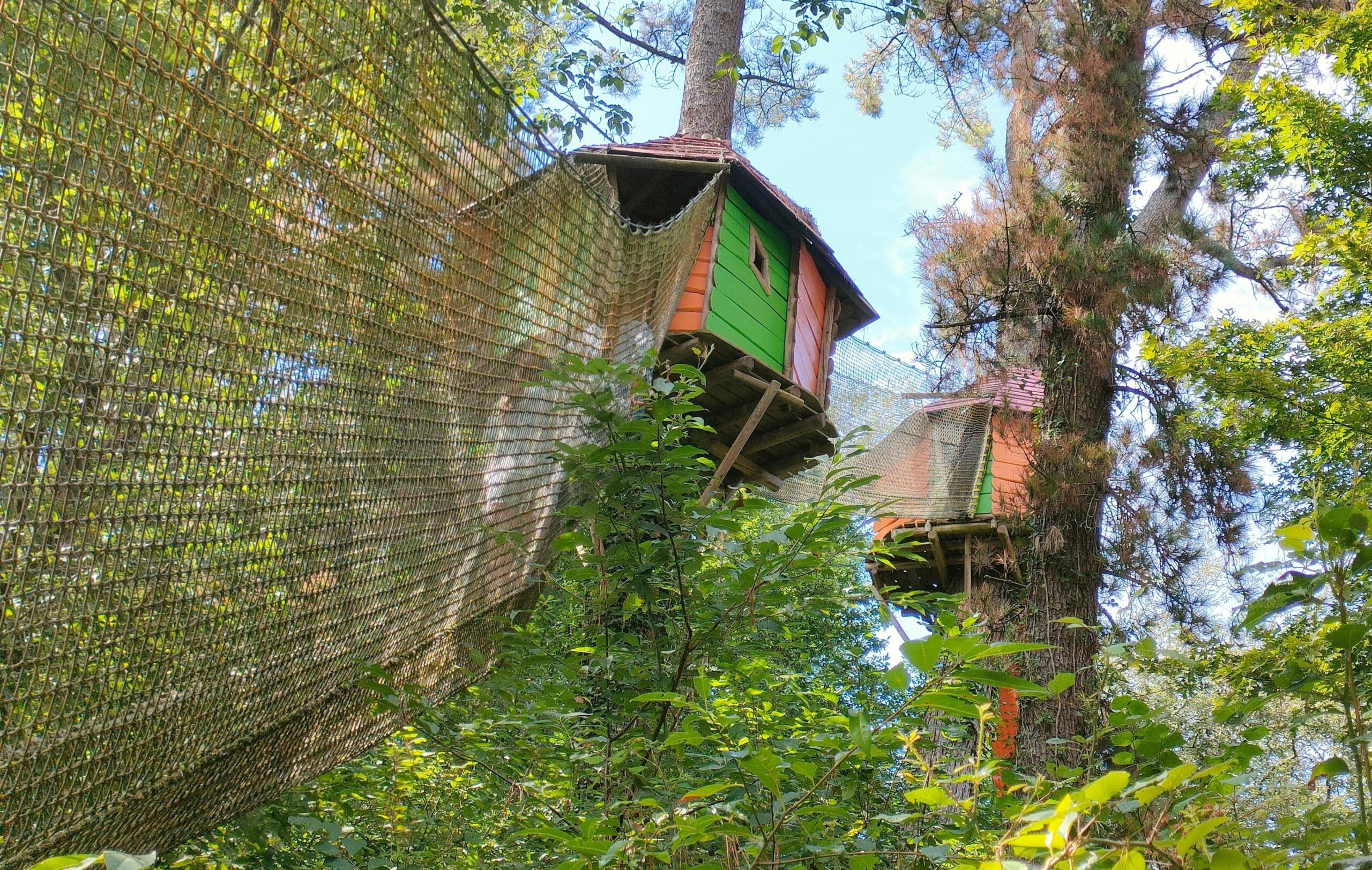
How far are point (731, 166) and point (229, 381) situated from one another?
13.3 feet

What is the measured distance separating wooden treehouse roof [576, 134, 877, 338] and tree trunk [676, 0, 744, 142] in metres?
1.01

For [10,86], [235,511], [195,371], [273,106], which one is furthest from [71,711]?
[273,106]

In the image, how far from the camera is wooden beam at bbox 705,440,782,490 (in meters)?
6.20

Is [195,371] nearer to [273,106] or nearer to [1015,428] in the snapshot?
[273,106]

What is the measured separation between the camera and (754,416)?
5.35 m

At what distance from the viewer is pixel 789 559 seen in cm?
193

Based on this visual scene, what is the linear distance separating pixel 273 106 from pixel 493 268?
2.74 ft

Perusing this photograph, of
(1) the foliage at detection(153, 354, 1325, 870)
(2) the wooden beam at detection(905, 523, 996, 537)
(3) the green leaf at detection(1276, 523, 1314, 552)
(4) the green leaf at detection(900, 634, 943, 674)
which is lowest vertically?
(1) the foliage at detection(153, 354, 1325, 870)

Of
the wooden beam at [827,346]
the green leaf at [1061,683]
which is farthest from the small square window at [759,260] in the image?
the green leaf at [1061,683]

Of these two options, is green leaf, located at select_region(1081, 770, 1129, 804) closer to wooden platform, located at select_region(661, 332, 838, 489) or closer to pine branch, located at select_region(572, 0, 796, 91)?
wooden platform, located at select_region(661, 332, 838, 489)

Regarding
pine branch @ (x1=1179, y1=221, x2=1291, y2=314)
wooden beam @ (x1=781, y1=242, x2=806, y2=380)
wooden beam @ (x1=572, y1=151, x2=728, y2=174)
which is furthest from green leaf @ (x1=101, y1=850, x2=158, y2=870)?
pine branch @ (x1=1179, y1=221, x2=1291, y2=314)

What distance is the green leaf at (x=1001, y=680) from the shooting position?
112 cm

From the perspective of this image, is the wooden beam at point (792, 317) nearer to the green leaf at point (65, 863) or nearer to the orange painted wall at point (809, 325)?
the orange painted wall at point (809, 325)

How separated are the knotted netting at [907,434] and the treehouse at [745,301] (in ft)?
4.31
